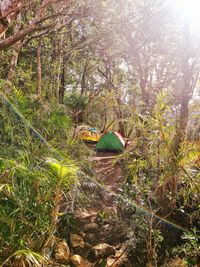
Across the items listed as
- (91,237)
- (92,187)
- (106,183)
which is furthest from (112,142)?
(91,237)

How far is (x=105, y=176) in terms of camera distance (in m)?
7.78

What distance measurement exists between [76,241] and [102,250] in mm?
463

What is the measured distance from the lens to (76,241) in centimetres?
491

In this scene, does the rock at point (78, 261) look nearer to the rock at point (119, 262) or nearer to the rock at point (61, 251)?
the rock at point (61, 251)

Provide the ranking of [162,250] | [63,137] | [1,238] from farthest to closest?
[63,137] < [162,250] < [1,238]

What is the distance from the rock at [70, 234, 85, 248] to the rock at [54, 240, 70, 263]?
0.21 m

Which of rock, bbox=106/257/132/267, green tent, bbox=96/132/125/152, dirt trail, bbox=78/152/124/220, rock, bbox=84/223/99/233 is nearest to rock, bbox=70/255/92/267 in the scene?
rock, bbox=106/257/132/267

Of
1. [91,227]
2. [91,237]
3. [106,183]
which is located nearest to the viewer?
[91,237]

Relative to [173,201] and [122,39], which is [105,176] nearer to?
[173,201]

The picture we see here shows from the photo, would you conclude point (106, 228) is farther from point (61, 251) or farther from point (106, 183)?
point (106, 183)

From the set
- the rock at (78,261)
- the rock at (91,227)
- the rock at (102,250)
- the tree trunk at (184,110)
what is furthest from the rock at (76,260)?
the tree trunk at (184,110)

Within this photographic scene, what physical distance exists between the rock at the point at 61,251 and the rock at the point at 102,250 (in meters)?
0.48

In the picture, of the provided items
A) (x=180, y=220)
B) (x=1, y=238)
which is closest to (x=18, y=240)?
(x=1, y=238)

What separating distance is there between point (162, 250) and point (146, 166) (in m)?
1.45
